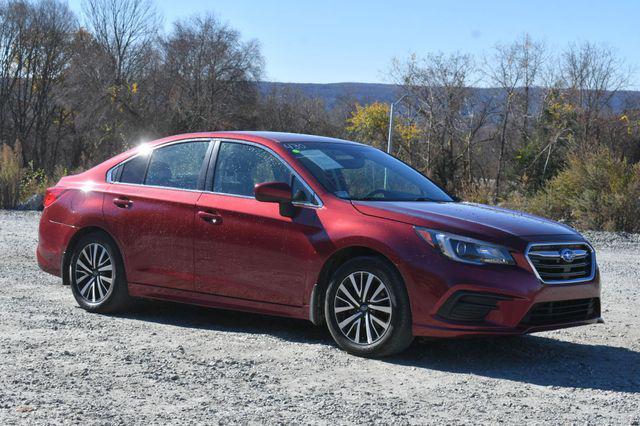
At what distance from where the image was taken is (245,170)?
7.36m

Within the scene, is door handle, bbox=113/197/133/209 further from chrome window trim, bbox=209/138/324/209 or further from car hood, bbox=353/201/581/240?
car hood, bbox=353/201/581/240

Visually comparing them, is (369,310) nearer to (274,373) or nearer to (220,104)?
(274,373)

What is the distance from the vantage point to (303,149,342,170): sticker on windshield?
7.16m

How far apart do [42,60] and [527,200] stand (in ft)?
181

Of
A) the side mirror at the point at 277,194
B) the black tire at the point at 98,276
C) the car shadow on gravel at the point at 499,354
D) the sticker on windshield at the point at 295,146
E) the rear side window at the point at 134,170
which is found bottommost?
the car shadow on gravel at the point at 499,354

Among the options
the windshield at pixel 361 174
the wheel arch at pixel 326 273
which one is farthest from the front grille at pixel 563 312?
the windshield at pixel 361 174

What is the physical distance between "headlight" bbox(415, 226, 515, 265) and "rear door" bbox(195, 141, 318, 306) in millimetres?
1060

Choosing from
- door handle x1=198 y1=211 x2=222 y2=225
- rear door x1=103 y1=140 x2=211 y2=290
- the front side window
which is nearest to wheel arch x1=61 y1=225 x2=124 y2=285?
rear door x1=103 y1=140 x2=211 y2=290

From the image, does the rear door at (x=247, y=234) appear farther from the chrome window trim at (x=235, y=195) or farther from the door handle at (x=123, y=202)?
the door handle at (x=123, y=202)

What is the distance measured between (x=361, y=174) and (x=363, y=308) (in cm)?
129

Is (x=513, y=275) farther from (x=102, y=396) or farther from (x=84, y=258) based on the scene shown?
(x=84, y=258)

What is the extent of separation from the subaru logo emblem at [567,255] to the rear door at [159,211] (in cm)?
281

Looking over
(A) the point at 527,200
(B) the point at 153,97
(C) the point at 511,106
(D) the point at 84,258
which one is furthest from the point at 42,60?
(D) the point at 84,258

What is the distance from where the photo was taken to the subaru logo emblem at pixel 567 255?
638 cm
